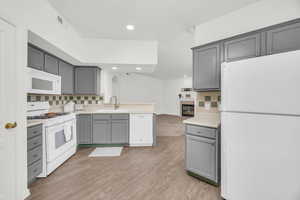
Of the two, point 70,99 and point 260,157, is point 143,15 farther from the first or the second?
point 70,99

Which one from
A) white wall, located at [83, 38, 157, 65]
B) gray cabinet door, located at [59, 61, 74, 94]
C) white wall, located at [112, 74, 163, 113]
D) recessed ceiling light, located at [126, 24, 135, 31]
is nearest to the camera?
recessed ceiling light, located at [126, 24, 135, 31]

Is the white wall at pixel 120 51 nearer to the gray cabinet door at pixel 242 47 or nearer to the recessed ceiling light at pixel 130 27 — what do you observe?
the recessed ceiling light at pixel 130 27

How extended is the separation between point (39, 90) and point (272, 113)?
315cm

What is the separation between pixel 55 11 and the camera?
205cm

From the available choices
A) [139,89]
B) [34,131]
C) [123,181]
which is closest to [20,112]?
[34,131]

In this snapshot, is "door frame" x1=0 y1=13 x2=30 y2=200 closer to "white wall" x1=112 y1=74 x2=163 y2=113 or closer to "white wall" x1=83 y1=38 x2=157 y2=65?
"white wall" x1=83 y1=38 x2=157 y2=65

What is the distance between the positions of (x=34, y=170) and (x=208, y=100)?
2925 mm

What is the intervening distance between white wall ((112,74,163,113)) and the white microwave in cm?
436

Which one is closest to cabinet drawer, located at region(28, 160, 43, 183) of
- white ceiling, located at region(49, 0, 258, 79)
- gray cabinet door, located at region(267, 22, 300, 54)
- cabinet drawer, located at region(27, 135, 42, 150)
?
cabinet drawer, located at region(27, 135, 42, 150)

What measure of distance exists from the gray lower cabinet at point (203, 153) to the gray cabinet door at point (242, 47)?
1123mm

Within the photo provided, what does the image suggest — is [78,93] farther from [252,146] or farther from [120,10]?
[252,146]

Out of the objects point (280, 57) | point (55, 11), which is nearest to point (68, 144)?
point (55, 11)

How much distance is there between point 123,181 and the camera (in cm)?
190

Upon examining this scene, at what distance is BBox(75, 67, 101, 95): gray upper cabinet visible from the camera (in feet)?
11.1
